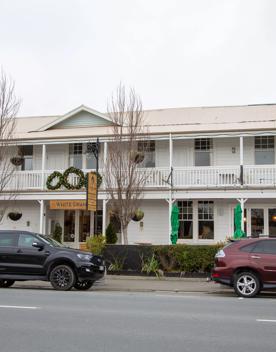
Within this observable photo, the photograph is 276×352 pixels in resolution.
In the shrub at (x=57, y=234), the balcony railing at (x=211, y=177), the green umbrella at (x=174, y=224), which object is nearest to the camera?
the green umbrella at (x=174, y=224)

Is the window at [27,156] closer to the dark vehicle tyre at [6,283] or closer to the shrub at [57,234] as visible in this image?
the shrub at [57,234]

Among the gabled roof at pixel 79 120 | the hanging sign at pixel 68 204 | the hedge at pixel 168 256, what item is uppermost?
the gabled roof at pixel 79 120

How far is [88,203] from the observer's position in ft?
59.2

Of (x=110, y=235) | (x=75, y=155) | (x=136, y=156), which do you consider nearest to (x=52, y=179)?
(x=75, y=155)

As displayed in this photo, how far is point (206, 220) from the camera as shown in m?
23.6

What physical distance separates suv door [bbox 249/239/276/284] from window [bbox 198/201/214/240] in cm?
1075

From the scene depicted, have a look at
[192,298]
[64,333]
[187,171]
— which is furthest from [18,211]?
[64,333]

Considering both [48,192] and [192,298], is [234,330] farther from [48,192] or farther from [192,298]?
[48,192]

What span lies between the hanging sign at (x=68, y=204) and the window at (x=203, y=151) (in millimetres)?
5931

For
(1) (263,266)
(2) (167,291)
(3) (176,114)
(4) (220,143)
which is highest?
(3) (176,114)

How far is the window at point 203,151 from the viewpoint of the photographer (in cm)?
2397

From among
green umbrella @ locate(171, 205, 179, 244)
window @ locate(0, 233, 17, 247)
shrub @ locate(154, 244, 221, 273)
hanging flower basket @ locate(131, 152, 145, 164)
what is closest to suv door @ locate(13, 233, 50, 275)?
window @ locate(0, 233, 17, 247)

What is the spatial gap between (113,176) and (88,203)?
2.79m

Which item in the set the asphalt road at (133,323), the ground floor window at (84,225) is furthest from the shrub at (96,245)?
the ground floor window at (84,225)
